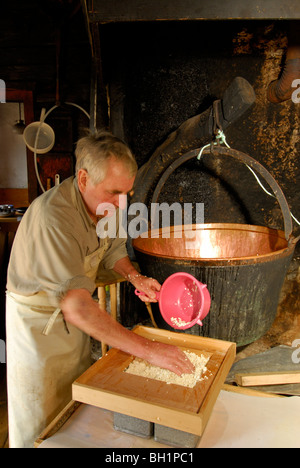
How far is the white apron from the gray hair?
515 mm

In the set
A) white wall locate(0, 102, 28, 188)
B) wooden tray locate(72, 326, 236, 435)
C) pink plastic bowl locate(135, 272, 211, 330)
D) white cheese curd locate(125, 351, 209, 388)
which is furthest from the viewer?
white wall locate(0, 102, 28, 188)

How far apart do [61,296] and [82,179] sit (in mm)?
603

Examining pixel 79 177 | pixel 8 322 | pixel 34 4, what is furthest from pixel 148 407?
pixel 34 4

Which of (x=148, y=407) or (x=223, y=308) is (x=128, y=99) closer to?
(x=223, y=308)

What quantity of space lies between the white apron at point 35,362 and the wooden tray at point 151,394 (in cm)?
35

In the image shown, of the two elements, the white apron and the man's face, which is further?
the white apron

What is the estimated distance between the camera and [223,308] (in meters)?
2.16

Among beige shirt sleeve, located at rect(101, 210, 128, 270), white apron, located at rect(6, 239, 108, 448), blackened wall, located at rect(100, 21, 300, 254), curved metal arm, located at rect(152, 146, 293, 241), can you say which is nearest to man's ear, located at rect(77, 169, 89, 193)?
white apron, located at rect(6, 239, 108, 448)

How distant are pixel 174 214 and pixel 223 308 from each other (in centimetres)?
189

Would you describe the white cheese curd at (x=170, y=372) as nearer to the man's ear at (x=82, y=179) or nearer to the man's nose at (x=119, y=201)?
the man's nose at (x=119, y=201)

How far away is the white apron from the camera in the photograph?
5.70 ft

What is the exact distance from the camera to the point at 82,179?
5.57 ft

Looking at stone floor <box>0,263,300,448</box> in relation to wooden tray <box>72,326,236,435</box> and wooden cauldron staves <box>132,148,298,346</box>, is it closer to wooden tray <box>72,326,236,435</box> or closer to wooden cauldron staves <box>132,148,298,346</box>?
wooden cauldron staves <box>132,148,298,346</box>

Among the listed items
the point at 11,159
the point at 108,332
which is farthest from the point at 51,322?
the point at 11,159
